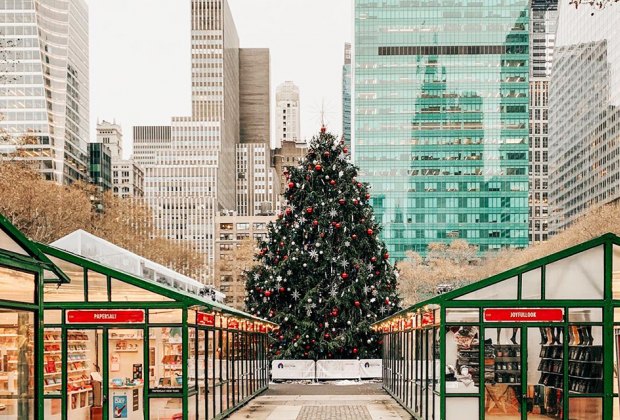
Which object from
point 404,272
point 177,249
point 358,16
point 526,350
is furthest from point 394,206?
point 526,350

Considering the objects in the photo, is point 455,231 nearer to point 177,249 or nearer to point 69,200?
point 177,249

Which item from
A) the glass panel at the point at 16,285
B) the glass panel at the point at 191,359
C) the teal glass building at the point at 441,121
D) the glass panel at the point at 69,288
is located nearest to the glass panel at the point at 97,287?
the glass panel at the point at 69,288

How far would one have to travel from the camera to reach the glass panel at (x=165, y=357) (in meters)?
14.1

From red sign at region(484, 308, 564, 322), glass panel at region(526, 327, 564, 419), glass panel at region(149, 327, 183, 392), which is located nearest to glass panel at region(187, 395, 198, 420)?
glass panel at region(149, 327, 183, 392)

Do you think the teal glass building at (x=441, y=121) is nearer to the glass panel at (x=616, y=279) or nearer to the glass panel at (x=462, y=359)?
the glass panel at (x=616, y=279)

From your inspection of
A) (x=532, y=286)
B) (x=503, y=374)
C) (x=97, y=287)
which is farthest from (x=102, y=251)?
(x=532, y=286)

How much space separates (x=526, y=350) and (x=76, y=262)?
25.9 ft

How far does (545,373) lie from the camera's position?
14.1 metres

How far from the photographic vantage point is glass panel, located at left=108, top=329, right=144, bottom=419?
14.2 meters

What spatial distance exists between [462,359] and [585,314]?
229 centimetres

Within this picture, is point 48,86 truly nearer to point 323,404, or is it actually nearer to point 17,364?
point 323,404

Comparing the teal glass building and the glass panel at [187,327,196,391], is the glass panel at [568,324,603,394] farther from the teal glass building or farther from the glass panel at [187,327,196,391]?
the teal glass building

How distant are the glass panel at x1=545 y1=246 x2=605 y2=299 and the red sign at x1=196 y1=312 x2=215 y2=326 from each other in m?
6.30

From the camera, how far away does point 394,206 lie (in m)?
136
